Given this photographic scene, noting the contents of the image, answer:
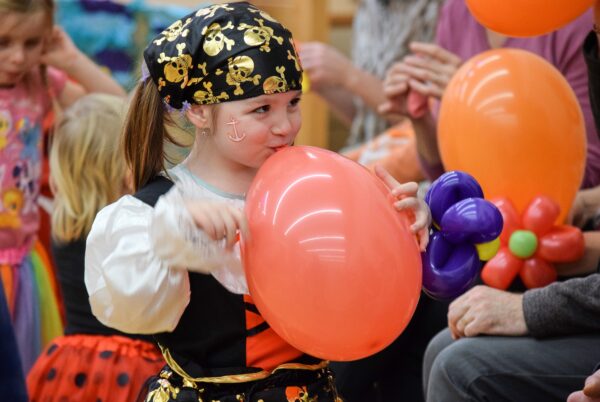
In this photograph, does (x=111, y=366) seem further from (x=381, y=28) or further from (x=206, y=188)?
(x=381, y=28)

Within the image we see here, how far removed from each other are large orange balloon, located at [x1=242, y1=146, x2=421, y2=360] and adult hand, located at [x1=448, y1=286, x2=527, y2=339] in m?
0.42

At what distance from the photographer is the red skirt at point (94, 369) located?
74.7 inches

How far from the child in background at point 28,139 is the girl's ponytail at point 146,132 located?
91cm

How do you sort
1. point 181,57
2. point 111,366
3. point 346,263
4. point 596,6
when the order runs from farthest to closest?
point 111,366 → point 596,6 → point 181,57 → point 346,263

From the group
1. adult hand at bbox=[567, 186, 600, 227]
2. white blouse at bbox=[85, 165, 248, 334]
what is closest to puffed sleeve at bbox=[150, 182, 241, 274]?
white blouse at bbox=[85, 165, 248, 334]

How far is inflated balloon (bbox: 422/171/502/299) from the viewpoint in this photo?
49.6 inches

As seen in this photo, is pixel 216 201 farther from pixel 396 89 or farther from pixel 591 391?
pixel 396 89

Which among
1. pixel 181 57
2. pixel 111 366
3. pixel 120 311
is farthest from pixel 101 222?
pixel 111 366

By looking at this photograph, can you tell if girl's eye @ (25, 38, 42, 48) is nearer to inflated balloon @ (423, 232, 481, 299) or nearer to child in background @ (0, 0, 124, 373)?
child in background @ (0, 0, 124, 373)

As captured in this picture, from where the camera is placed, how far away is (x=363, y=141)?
3.03m

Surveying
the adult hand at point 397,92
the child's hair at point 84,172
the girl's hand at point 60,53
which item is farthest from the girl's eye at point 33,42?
→ the adult hand at point 397,92

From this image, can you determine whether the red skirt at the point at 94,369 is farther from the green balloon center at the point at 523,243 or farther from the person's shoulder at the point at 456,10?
the person's shoulder at the point at 456,10

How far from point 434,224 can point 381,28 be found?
167cm

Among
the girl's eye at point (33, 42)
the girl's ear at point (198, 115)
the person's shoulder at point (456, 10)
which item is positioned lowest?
the girl's eye at point (33, 42)
